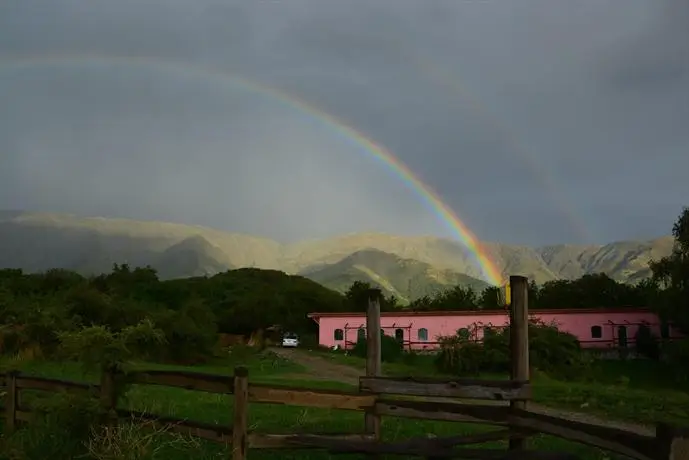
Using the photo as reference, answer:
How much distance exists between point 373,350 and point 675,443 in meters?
5.52

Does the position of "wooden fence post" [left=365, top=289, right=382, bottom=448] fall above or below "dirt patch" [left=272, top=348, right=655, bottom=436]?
above

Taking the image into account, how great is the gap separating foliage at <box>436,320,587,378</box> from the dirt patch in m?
4.95

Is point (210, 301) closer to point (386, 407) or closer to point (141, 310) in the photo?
point (141, 310)

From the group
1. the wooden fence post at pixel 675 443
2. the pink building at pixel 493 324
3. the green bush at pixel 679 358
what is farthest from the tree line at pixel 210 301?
the wooden fence post at pixel 675 443

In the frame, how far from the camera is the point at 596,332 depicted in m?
55.6

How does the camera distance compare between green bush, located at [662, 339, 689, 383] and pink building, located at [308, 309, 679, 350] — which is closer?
green bush, located at [662, 339, 689, 383]

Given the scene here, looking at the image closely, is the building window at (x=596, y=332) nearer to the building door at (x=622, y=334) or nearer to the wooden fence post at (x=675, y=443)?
the building door at (x=622, y=334)

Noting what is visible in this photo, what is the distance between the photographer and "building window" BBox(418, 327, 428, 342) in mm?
58188

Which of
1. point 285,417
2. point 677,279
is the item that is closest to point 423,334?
point 677,279

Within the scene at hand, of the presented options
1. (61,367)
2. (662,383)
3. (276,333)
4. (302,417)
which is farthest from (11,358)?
(276,333)

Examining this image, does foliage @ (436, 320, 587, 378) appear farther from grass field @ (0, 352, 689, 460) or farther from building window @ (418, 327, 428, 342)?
building window @ (418, 327, 428, 342)

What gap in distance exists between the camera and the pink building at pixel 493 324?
180 feet

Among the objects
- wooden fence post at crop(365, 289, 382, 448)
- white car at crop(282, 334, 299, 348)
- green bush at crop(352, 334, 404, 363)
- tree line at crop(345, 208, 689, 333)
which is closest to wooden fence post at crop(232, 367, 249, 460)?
wooden fence post at crop(365, 289, 382, 448)

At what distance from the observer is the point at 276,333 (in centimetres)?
7712
